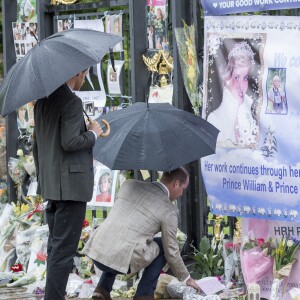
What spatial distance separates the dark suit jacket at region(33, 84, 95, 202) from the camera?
669 centimetres

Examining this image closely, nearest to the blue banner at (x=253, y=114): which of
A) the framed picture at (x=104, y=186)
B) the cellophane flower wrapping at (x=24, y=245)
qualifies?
the framed picture at (x=104, y=186)

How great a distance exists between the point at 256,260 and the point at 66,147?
1.53m

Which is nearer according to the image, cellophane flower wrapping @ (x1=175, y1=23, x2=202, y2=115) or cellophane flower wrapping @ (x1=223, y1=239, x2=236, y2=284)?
cellophane flower wrapping @ (x1=223, y1=239, x2=236, y2=284)

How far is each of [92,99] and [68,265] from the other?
243 cm

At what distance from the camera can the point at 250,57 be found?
7.15 metres

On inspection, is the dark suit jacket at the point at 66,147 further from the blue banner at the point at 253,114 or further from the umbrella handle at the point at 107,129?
the blue banner at the point at 253,114

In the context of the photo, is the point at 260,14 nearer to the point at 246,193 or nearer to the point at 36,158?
the point at 246,193

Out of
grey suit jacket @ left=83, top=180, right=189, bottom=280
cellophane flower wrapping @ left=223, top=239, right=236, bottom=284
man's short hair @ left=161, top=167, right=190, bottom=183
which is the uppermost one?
man's short hair @ left=161, top=167, right=190, bottom=183

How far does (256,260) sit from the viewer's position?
7.06 meters

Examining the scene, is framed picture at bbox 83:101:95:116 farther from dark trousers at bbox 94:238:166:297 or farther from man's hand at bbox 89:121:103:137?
dark trousers at bbox 94:238:166:297

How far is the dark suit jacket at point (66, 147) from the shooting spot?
6688mm

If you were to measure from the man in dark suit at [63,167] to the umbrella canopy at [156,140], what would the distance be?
0.16 metres

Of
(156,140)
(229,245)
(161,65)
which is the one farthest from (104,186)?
(156,140)

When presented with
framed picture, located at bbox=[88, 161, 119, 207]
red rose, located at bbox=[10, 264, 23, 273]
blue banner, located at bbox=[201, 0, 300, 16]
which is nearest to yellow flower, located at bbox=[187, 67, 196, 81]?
blue banner, located at bbox=[201, 0, 300, 16]
